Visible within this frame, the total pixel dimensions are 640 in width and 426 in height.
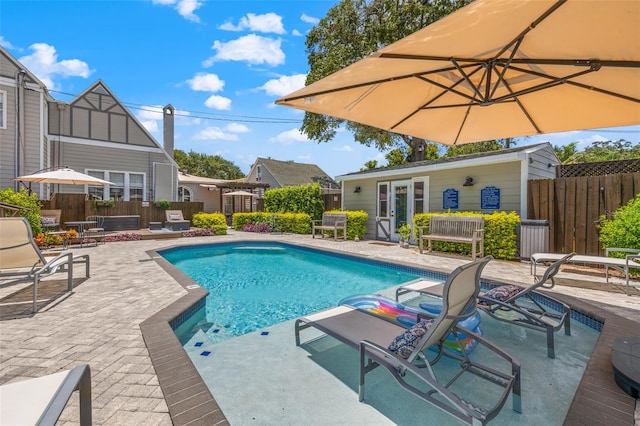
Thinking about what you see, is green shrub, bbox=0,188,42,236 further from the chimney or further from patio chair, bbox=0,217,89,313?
the chimney

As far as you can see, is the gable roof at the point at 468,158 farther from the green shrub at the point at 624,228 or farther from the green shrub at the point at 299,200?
the green shrub at the point at 624,228

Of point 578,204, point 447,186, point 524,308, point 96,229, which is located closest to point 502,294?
point 524,308

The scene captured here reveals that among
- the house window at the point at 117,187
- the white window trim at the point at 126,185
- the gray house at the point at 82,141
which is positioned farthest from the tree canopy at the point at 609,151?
the house window at the point at 117,187

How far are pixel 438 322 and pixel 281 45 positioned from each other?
16755 mm

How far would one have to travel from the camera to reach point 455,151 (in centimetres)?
2494

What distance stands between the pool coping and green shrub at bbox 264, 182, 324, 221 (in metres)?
11.2

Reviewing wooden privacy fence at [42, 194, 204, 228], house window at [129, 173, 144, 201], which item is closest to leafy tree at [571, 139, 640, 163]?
wooden privacy fence at [42, 194, 204, 228]

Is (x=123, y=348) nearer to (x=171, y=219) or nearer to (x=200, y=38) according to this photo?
(x=171, y=219)

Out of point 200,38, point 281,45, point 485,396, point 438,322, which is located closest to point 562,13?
point 438,322

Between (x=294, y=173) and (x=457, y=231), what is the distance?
68.9 feet

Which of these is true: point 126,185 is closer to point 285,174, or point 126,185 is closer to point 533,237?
point 285,174

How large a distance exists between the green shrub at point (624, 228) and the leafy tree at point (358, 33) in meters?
11.7

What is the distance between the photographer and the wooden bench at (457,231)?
7695 millimetres

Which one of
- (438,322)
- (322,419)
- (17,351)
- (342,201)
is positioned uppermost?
(342,201)
